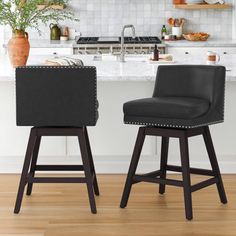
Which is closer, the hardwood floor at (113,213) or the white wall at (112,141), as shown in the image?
the hardwood floor at (113,213)

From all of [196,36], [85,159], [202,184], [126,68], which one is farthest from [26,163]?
[196,36]

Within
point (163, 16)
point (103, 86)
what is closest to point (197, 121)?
point (103, 86)

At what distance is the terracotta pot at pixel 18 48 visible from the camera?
5035 millimetres

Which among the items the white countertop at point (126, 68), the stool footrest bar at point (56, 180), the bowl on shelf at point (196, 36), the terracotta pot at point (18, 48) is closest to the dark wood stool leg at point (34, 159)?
the stool footrest bar at point (56, 180)

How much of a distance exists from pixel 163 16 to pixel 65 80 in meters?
4.74

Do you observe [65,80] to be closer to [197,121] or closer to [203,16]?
[197,121]

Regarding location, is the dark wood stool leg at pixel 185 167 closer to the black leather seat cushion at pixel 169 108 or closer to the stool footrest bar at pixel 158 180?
the stool footrest bar at pixel 158 180

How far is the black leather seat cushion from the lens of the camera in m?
4.11

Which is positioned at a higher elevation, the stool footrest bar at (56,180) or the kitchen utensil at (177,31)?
the kitchen utensil at (177,31)

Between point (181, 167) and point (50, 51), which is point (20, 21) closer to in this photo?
point (181, 167)

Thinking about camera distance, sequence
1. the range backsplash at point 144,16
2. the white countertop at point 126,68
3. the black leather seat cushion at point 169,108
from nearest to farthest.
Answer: the black leather seat cushion at point 169,108
the white countertop at point 126,68
the range backsplash at point 144,16

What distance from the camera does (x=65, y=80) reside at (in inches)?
164

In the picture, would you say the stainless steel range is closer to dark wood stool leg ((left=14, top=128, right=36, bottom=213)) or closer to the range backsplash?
the range backsplash

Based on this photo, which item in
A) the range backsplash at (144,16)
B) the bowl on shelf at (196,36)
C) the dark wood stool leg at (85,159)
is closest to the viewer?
the dark wood stool leg at (85,159)
